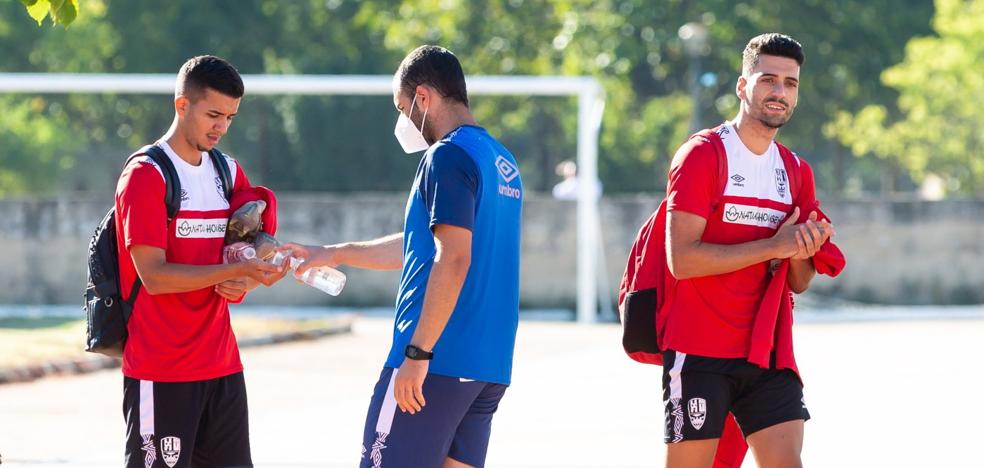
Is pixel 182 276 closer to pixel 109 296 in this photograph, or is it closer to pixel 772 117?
pixel 109 296

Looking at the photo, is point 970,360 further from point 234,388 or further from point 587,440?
point 234,388

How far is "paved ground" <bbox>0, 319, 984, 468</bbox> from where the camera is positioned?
31.5 feet

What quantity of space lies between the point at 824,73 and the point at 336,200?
22095 millimetres

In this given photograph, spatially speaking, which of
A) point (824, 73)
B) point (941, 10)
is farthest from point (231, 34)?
point (941, 10)

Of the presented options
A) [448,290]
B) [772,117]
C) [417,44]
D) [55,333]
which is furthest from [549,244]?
[417,44]

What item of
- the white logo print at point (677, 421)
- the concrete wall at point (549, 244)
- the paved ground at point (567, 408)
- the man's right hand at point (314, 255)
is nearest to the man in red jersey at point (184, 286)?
the man's right hand at point (314, 255)

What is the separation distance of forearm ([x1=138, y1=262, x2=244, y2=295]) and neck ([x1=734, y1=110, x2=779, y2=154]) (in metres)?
1.76

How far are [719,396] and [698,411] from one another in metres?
0.09

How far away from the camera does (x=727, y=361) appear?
5.47 m

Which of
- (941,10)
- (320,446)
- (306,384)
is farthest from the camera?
(941,10)

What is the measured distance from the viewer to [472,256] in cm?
476

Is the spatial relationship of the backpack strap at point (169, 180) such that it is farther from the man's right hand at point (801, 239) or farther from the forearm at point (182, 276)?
the man's right hand at point (801, 239)

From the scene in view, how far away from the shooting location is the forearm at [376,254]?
Result: 5629 mm

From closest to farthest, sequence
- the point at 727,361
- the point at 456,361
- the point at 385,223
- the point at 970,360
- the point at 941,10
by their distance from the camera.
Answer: the point at 456,361
the point at 727,361
the point at 970,360
the point at 385,223
the point at 941,10
